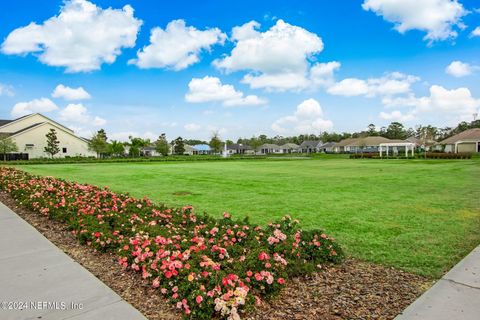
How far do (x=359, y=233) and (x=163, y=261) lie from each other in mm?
4075

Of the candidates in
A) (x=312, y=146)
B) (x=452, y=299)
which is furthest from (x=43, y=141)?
(x=312, y=146)

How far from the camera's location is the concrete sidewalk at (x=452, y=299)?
2.92m

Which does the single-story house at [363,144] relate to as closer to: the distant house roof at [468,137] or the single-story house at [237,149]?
the distant house roof at [468,137]

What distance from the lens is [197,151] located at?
121312 mm

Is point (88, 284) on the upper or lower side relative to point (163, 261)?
lower

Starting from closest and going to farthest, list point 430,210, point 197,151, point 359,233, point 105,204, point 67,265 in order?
point 67,265 < point 359,233 < point 105,204 < point 430,210 < point 197,151

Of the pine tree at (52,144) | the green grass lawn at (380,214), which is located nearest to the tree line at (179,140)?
the pine tree at (52,144)

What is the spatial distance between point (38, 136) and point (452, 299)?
199 ft

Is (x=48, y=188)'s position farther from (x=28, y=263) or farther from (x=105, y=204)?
(x=28, y=263)

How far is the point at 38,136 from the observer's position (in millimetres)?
52125

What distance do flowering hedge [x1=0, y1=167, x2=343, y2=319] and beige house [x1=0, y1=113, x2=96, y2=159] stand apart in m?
53.9

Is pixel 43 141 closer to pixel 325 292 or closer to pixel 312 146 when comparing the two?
pixel 325 292

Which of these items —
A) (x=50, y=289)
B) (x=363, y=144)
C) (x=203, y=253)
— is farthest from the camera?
(x=363, y=144)

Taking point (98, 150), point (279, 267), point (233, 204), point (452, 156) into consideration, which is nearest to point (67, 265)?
point (279, 267)
